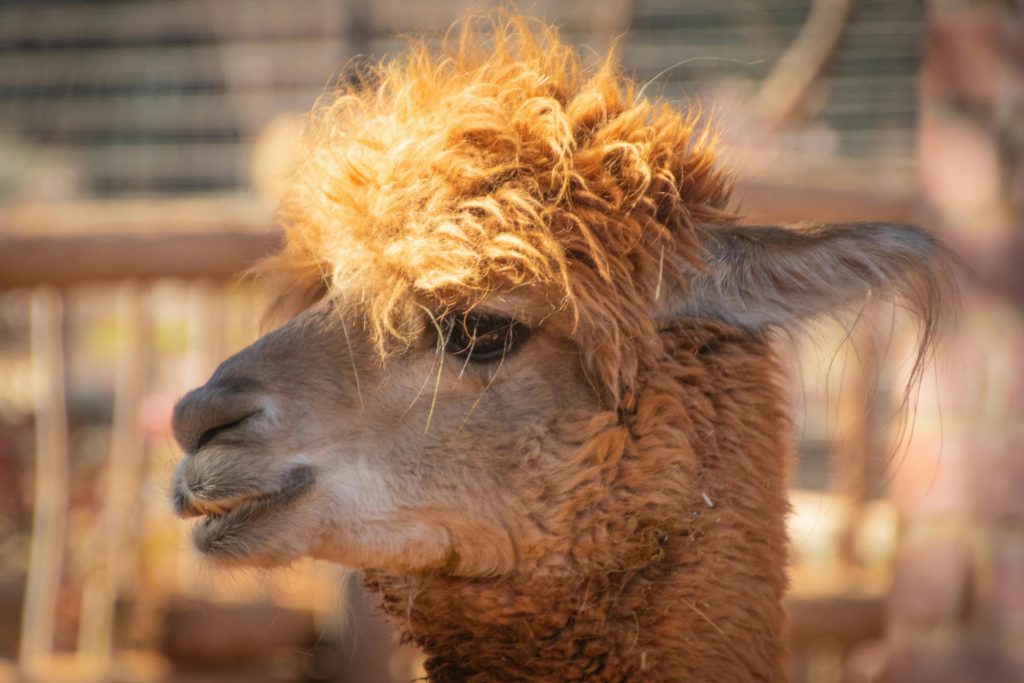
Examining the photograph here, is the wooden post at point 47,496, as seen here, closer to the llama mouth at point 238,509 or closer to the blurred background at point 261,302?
the blurred background at point 261,302

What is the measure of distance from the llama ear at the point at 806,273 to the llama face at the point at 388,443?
0.94 feet

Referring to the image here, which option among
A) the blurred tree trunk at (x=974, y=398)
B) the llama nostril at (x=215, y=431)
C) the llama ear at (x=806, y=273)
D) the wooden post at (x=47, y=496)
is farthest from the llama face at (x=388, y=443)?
the wooden post at (x=47, y=496)

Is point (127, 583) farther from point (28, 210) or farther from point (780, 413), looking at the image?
point (780, 413)

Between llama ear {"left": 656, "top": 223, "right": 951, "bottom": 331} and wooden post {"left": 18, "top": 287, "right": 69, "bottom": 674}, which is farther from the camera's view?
wooden post {"left": 18, "top": 287, "right": 69, "bottom": 674}

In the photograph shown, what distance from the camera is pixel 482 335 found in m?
1.93

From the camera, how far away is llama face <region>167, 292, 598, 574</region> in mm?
1837

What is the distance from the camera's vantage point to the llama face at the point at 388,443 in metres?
1.84

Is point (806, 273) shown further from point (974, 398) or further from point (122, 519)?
point (122, 519)

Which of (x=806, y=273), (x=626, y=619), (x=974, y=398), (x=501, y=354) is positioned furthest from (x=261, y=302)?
(x=974, y=398)

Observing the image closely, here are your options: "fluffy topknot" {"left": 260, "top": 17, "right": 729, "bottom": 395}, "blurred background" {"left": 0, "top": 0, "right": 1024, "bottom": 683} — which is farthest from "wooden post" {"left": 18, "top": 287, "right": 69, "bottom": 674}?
"fluffy topknot" {"left": 260, "top": 17, "right": 729, "bottom": 395}

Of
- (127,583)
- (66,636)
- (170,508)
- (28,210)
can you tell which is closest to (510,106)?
(170,508)

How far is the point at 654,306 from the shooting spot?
199cm

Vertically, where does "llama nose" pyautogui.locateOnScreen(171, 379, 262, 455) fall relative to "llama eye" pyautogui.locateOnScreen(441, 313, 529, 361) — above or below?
below

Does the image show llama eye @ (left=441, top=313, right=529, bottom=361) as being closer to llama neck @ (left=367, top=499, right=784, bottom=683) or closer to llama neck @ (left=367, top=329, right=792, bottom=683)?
llama neck @ (left=367, top=329, right=792, bottom=683)
